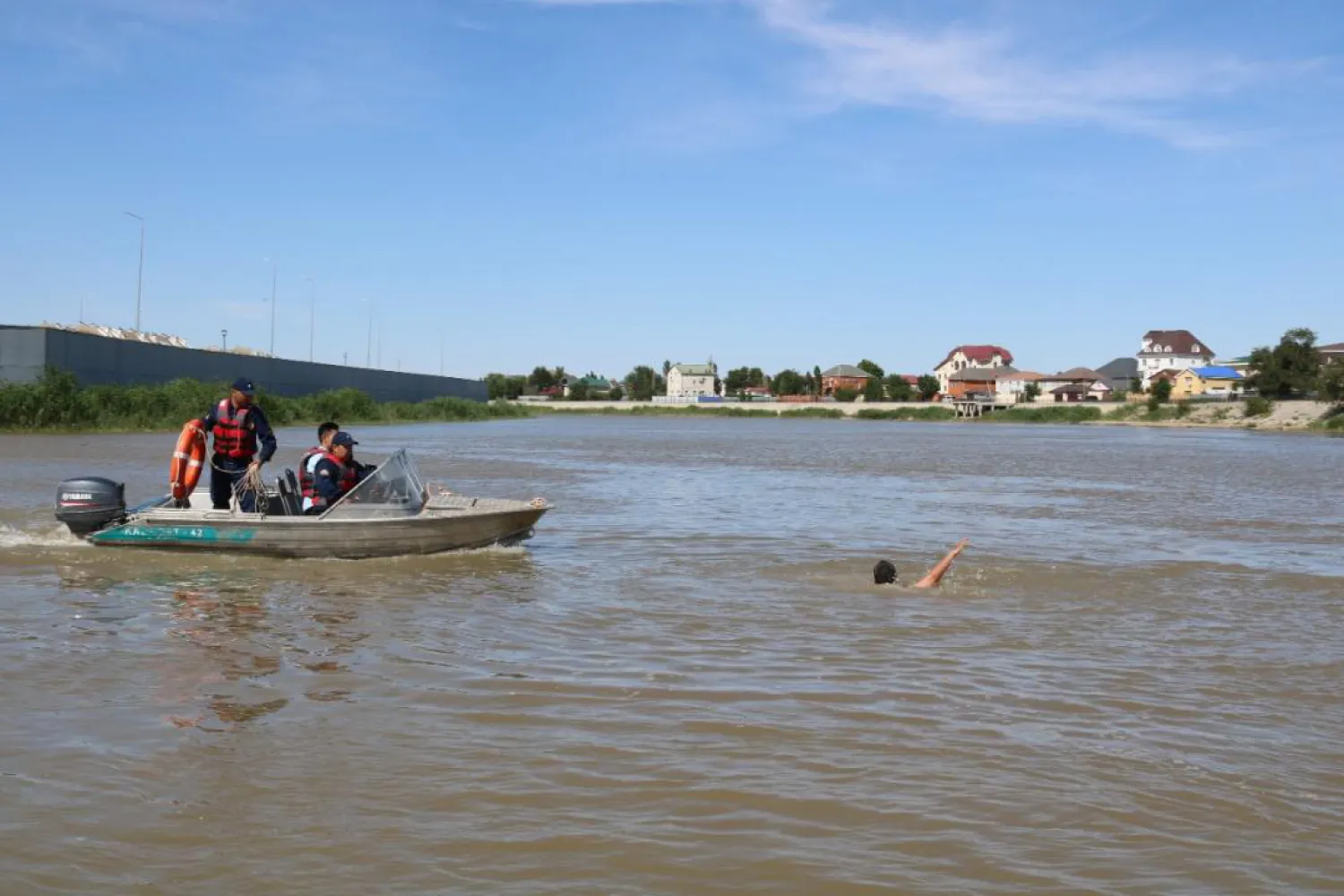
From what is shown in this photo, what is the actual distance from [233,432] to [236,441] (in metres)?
0.12

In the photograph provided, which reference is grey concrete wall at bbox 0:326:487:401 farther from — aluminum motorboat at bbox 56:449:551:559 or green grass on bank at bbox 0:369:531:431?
aluminum motorboat at bbox 56:449:551:559

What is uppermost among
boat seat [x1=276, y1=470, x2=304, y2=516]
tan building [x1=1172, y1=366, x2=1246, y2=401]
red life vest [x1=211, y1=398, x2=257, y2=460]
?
tan building [x1=1172, y1=366, x2=1246, y2=401]

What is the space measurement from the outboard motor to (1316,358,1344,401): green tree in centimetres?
9841

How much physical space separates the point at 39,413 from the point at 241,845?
157 ft

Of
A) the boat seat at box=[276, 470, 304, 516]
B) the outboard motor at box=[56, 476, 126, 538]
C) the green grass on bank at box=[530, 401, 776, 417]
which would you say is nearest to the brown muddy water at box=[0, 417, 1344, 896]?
the outboard motor at box=[56, 476, 126, 538]

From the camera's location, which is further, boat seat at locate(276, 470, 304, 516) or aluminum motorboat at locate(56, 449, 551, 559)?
boat seat at locate(276, 470, 304, 516)

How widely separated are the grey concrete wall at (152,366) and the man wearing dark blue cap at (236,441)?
1548 inches

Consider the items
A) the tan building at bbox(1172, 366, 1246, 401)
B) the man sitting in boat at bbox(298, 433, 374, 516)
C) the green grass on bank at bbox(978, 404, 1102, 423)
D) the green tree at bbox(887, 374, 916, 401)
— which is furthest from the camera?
the green tree at bbox(887, 374, 916, 401)

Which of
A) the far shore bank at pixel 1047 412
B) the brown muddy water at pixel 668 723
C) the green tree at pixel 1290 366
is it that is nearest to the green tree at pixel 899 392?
the far shore bank at pixel 1047 412

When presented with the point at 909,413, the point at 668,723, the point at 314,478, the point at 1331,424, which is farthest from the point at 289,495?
the point at 909,413

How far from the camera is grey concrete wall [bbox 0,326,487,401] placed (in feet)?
159

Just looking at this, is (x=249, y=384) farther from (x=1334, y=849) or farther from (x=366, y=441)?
(x=366, y=441)

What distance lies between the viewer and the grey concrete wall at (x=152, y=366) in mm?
48375

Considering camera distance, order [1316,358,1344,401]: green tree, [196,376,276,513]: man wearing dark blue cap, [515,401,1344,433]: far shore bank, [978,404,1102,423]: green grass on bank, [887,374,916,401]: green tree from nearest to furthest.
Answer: [196,376,276,513]: man wearing dark blue cap < [1316,358,1344,401]: green tree < [515,401,1344,433]: far shore bank < [978,404,1102,423]: green grass on bank < [887,374,916,401]: green tree
